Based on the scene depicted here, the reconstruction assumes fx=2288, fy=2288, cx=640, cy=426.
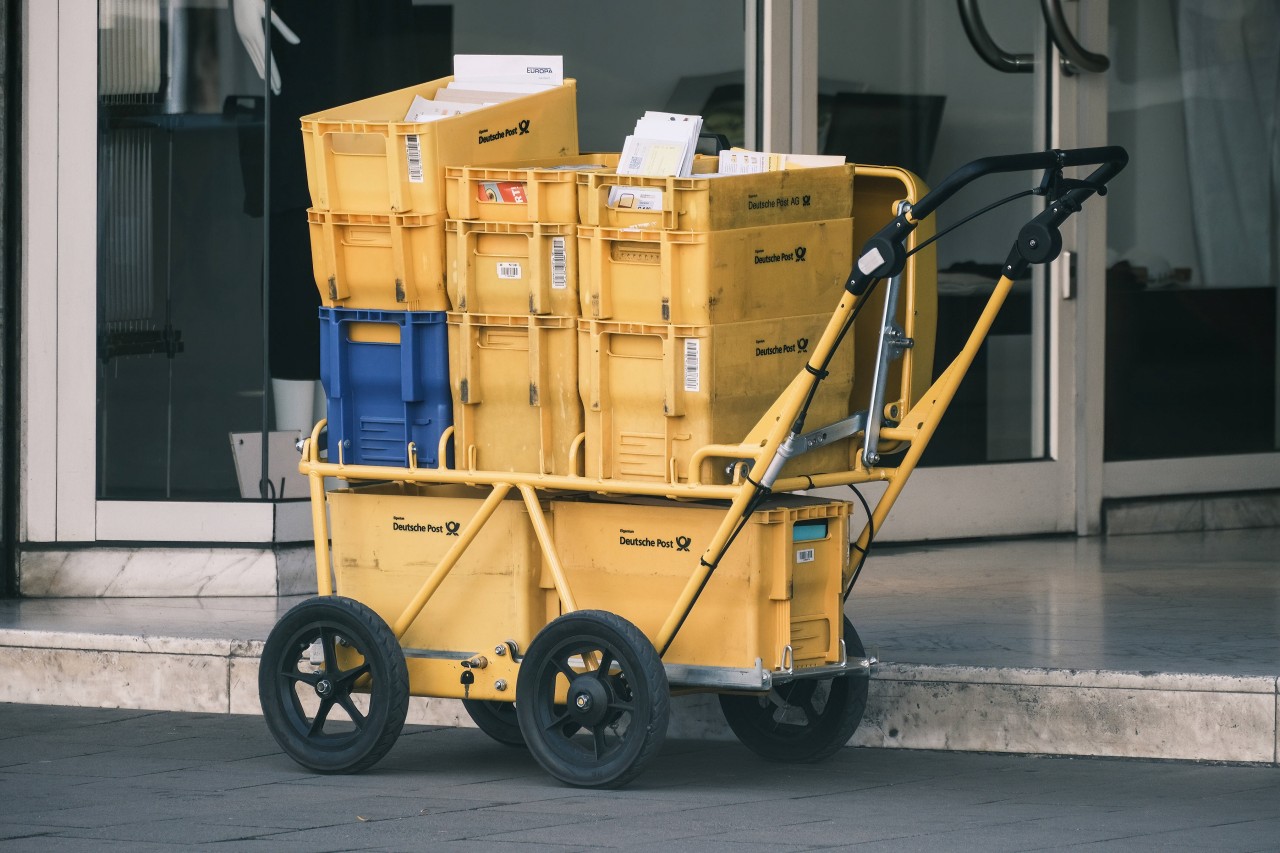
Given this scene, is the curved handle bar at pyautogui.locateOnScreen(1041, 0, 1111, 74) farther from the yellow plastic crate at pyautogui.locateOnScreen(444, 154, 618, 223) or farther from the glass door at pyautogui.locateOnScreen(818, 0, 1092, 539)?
the yellow plastic crate at pyautogui.locateOnScreen(444, 154, 618, 223)

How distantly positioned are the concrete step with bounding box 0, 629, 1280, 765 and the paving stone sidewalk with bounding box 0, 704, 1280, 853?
0.06m

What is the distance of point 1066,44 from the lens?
9.66 meters

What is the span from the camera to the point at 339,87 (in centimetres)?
859

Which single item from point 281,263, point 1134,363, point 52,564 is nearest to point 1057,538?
point 1134,363

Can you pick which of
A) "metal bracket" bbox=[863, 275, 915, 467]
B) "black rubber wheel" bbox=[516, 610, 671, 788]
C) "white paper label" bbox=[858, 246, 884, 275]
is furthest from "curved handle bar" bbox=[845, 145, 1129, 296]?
"black rubber wheel" bbox=[516, 610, 671, 788]

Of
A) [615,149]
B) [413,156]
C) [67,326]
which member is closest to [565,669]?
[413,156]

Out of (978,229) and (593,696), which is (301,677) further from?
(978,229)

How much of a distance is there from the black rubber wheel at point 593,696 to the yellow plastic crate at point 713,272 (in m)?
0.85

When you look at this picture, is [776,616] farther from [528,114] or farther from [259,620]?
[259,620]

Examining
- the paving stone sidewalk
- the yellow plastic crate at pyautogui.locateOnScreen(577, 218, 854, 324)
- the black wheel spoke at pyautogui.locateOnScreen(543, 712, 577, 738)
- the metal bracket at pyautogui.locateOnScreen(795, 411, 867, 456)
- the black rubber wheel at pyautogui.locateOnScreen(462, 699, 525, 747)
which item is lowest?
the paving stone sidewalk

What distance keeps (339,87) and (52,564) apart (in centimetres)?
207

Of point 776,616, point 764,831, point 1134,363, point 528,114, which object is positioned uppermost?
point 528,114

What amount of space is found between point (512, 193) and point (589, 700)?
4.63ft

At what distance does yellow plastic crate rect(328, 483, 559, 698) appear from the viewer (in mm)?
6438
